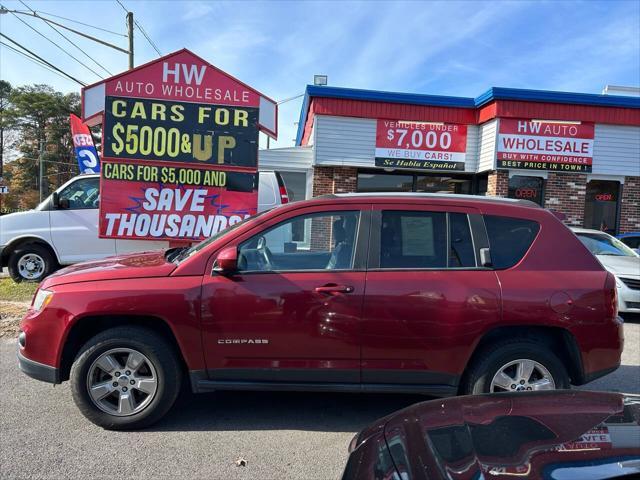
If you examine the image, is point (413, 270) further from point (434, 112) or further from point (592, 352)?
point (434, 112)

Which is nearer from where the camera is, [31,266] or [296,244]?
[296,244]

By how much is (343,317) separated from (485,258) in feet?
3.86

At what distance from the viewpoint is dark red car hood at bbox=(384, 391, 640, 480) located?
1557 millimetres

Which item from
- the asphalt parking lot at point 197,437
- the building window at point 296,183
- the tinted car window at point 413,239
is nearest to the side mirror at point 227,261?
the tinted car window at point 413,239

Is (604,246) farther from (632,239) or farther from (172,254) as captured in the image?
(172,254)

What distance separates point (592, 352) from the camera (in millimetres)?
3465

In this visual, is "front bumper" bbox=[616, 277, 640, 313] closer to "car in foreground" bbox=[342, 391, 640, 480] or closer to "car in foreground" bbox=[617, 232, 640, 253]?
"car in foreground" bbox=[617, 232, 640, 253]

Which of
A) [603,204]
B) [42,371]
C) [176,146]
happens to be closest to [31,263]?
[176,146]

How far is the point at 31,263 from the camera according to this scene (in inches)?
338

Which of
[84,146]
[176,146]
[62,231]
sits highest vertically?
[84,146]

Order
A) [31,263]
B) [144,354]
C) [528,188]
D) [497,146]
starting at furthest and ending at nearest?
[528,188] < [497,146] < [31,263] < [144,354]

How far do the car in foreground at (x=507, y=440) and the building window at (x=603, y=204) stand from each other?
13238 mm

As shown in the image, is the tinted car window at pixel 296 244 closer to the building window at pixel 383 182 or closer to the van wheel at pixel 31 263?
the van wheel at pixel 31 263

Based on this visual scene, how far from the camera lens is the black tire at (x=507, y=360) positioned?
3.41m
